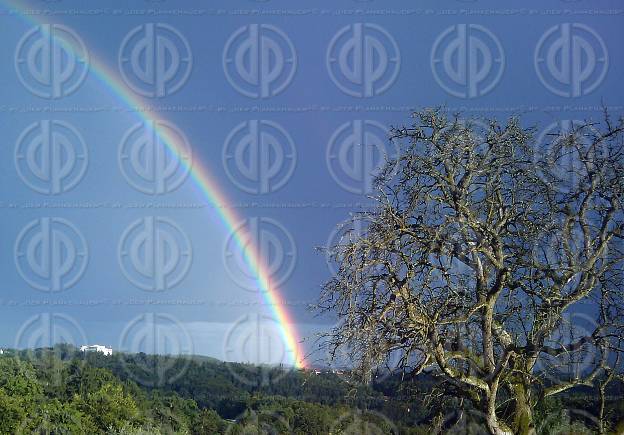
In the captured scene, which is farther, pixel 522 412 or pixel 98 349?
pixel 98 349

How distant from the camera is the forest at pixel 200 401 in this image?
964 centimetres

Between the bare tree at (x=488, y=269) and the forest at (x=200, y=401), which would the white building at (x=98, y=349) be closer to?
the forest at (x=200, y=401)

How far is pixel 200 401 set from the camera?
26.6 m

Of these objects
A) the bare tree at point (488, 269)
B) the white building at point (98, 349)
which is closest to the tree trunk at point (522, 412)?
the bare tree at point (488, 269)

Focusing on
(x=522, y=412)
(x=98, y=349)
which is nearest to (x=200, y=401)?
(x=98, y=349)

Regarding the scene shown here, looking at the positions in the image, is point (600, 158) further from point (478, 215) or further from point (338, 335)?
point (338, 335)

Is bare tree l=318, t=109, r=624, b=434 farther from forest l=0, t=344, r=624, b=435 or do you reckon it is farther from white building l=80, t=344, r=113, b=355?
white building l=80, t=344, r=113, b=355

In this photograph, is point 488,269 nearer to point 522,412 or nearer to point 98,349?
point 522,412

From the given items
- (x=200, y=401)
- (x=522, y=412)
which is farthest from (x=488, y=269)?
(x=200, y=401)

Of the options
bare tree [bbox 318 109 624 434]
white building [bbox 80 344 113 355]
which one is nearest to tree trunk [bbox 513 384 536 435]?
bare tree [bbox 318 109 624 434]

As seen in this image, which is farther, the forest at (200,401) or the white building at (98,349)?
the white building at (98,349)

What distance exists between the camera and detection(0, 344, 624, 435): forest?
964 centimetres

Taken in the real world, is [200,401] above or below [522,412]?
below

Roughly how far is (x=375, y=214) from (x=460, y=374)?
1361 mm
